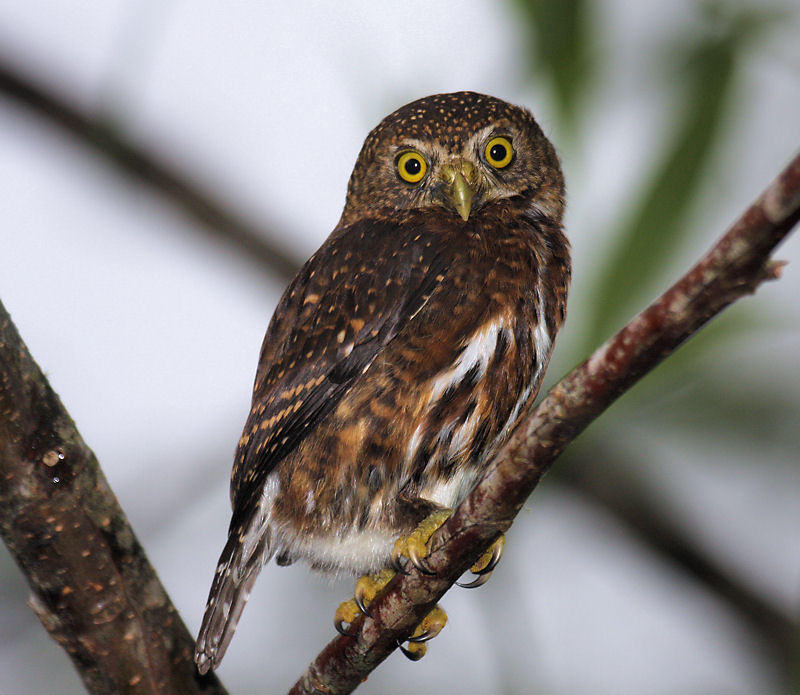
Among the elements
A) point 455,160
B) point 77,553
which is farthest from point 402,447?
point 455,160

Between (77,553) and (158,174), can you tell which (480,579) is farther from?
(158,174)

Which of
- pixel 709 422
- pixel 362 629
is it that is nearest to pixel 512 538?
pixel 709 422

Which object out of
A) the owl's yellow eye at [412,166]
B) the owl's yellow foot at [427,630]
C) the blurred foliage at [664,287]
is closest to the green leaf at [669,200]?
the blurred foliage at [664,287]

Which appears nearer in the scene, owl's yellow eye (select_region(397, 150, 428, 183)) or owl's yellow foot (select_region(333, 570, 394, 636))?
owl's yellow foot (select_region(333, 570, 394, 636))

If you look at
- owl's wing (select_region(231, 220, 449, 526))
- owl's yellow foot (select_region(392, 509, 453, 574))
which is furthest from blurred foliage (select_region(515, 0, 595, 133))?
owl's yellow foot (select_region(392, 509, 453, 574))

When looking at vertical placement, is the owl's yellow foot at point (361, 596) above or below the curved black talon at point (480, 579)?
below

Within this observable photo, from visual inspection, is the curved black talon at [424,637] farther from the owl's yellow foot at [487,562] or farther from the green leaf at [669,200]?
the green leaf at [669,200]

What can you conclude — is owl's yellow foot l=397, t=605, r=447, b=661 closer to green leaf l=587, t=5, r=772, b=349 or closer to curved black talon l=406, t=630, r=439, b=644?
curved black talon l=406, t=630, r=439, b=644
